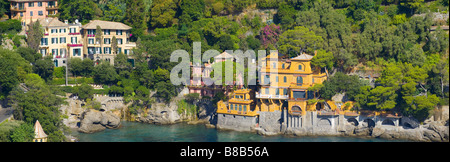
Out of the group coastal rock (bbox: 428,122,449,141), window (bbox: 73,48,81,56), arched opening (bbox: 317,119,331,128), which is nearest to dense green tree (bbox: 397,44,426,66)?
coastal rock (bbox: 428,122,449,141)

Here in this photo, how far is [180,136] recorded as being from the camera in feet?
261

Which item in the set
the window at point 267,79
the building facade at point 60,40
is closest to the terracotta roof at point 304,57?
the window at point 267,79

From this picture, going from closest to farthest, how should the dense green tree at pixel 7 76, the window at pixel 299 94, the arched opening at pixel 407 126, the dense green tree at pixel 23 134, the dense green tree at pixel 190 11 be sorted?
the dense green tree at pixel 23 134, the arched opening at pixel 407 126, the dense green tree at pixel 7 76, the window at pixel 299 94, the dense green tree at pixel 190 11

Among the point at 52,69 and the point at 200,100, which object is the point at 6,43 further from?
the point at 200,100

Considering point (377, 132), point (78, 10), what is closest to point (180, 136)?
point (377, 132)

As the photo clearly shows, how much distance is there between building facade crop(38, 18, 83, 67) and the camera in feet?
305

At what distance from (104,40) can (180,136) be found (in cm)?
2112

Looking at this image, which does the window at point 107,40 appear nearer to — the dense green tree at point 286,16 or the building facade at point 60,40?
the building facade at point 60,40

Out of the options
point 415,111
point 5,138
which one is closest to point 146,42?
point 5,138

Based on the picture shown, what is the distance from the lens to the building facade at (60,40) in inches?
3664

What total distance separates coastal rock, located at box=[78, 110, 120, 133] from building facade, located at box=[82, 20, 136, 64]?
11832 millimetres

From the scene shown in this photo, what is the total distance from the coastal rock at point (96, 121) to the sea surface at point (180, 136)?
793mm

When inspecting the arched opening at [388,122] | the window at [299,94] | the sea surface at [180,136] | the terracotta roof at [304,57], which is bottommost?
the sea surface at [180,136]

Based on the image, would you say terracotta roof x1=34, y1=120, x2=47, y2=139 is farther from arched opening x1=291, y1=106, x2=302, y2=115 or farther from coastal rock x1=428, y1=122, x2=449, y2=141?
coastal rock x1=428, y1=122, x2=449, y2=141
